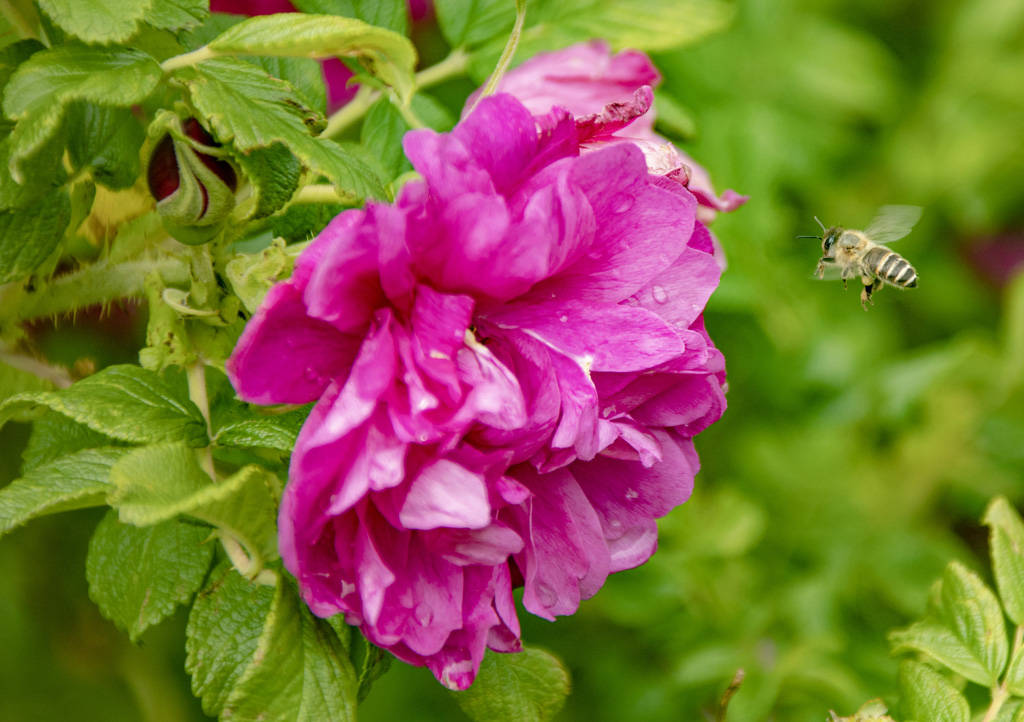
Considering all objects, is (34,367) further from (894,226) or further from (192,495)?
(894,226)

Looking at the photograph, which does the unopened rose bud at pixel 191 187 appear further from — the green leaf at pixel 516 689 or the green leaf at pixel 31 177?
the green leaf at pixel 516 689

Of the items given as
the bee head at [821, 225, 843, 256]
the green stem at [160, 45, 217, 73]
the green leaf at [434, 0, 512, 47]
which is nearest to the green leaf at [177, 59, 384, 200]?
the green stem at [160, 45, 217, 73]

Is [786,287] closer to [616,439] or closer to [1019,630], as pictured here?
[1019,630]

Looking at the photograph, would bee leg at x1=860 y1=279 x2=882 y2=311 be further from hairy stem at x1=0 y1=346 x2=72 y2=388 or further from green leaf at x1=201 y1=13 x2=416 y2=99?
hairy stem at x1=0 y1=346 x2=72 y2=388

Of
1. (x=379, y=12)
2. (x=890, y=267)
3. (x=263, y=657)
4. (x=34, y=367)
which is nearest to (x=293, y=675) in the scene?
(x=263, y=657)

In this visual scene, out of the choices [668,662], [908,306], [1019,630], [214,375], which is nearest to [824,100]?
[908,306]
